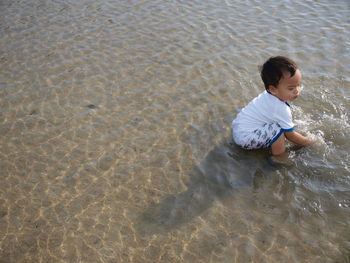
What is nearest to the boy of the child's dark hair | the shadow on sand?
the child's dark hair

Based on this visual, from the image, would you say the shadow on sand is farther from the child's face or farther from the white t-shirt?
the child's face

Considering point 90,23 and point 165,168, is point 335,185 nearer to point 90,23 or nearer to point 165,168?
point 165,168

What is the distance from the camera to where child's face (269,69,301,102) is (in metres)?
3.99

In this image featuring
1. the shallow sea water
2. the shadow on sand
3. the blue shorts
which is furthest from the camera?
the blue shorts

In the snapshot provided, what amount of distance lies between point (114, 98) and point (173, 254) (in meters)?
2.73

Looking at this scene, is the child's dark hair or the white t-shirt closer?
the child's dark hair

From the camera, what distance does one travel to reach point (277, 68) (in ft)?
13.0

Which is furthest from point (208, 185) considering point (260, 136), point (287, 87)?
point (287, 87)

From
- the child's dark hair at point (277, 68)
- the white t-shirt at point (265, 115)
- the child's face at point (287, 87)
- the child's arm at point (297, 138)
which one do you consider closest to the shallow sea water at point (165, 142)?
the child's arm at point (297, 138)

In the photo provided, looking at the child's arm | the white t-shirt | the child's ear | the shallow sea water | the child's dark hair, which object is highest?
the child's dark hair

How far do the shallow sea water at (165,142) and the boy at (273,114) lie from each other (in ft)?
0.66

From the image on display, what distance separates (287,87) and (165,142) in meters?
1.58

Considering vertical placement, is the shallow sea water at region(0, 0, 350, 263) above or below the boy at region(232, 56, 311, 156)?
below

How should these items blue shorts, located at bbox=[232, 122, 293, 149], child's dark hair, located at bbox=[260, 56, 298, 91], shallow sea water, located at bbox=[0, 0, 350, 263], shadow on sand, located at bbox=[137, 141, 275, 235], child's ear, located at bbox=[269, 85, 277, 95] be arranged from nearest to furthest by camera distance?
shallow sea water, located at bbox=[0, 0, 350, 263], shadow on sand, located at bbox=[137, 141, 275, 235], child's dark hair, located at bbox=[260, 56, 298, 91], child's ear, located at bbox=[269, 85, 277, 95], blue shorts, located at bbox=[232, 122, 293, 149]
